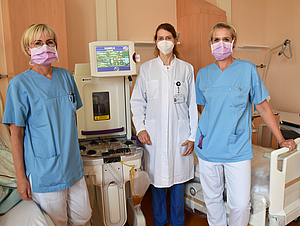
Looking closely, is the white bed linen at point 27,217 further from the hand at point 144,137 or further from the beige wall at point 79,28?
the beige wall at point 79,28

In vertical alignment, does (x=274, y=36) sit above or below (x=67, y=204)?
above

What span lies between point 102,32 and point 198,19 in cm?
120

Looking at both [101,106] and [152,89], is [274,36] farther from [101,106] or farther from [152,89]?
[101,106]

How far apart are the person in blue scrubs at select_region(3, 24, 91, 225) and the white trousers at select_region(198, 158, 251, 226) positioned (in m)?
0.92

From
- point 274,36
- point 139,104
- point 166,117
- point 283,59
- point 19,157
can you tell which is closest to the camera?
point 19,157

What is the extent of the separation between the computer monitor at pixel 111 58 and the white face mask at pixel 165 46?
217mm

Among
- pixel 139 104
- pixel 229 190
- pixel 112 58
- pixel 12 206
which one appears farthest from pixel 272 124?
pixel 12 206

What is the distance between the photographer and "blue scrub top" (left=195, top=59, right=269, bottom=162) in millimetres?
1617

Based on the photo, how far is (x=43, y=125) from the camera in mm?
1395

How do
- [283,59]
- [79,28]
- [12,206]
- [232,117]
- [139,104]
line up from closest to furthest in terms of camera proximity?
[12,206]
[232,117]
[139,104]
[79,28]
[283,59]

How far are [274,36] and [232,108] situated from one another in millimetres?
3013

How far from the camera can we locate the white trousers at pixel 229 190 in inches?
64.2

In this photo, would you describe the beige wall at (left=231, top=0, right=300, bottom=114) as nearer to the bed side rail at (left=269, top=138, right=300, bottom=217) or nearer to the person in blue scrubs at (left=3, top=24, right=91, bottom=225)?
the bed side rail at (left=269, top=138, right=300, bottom=217)

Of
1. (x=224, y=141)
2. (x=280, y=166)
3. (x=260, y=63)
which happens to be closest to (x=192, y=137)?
(x=224, y=141)
